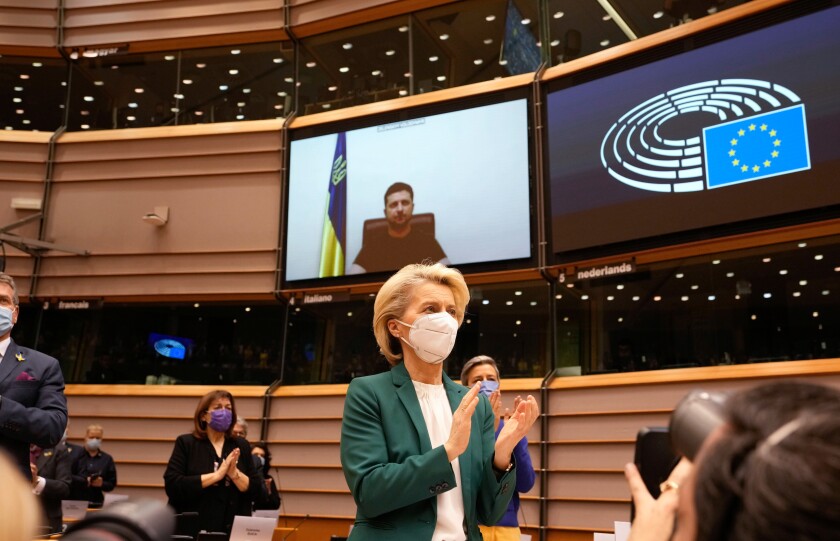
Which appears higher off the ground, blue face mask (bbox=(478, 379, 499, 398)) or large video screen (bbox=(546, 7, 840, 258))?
large video screen (bbox=(546, 7, 840, 258))

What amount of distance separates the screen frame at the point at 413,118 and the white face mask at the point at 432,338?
5.85 meters

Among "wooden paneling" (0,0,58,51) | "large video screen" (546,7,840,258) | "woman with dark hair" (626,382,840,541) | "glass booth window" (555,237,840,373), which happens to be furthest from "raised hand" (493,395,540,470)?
"wooden paneling" (0,0,58,51)

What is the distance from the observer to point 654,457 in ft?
3.69

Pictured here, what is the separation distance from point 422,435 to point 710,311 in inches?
215

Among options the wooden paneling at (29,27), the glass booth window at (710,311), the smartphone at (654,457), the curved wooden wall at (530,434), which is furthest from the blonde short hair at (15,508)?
the wooden paneling at (29,27)

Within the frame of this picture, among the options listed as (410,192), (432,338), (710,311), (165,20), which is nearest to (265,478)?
(410,192)

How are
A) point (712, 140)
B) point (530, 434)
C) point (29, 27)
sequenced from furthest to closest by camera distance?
1. point (29, 27)
2. point (530, 434)
3. point (712, 140)

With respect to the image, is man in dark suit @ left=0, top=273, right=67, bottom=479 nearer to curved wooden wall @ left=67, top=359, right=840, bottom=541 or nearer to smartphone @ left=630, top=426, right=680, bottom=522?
smartphone @ left=630, top=426, right=680, bottom=522

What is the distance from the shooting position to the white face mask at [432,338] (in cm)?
233

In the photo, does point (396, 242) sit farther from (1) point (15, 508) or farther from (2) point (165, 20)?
(1) point (15, 508)

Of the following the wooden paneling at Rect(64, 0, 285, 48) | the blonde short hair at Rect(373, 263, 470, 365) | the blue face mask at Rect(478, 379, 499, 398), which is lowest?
the blue face mask at Rect(478, 379, 499, 398)

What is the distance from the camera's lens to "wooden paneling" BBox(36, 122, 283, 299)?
9.82 m

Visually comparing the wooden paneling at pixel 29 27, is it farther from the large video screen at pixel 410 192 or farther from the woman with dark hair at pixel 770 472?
the woman with dark hair at pixel 770 472

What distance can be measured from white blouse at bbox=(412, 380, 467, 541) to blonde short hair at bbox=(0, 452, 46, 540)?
1489 millimetres
